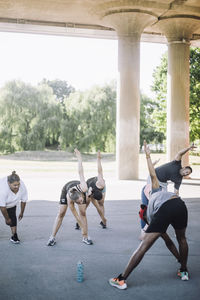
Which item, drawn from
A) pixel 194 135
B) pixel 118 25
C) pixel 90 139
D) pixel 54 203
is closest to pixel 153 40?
pixel 118 25

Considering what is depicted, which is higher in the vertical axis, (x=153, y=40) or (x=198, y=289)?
(x=153, y=40)

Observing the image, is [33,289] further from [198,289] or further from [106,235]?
[106,235]

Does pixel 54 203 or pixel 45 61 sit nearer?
pixel 54 203

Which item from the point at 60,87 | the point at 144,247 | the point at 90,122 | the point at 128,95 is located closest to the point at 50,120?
the point at 90,122

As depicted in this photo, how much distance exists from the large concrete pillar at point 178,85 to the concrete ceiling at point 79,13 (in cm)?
66

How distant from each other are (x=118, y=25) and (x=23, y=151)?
54.9 feet

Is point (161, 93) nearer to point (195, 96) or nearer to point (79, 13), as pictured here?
point (195, 96)

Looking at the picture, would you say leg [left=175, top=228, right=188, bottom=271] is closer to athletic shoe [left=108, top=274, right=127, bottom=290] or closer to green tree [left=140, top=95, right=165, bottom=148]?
athletic shoe [left=108, top=274, right=127, bottom=290]

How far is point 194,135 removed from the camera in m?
26.5

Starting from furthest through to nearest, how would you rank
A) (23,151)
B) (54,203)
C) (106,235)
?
(23,151) → (54,203) → (106,235)

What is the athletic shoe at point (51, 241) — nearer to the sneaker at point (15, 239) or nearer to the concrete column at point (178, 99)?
the sneaker at point (15, 239)

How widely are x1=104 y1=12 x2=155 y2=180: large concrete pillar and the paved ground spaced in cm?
923

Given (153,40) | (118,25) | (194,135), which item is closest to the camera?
(118,25)

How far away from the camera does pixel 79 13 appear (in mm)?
17641
